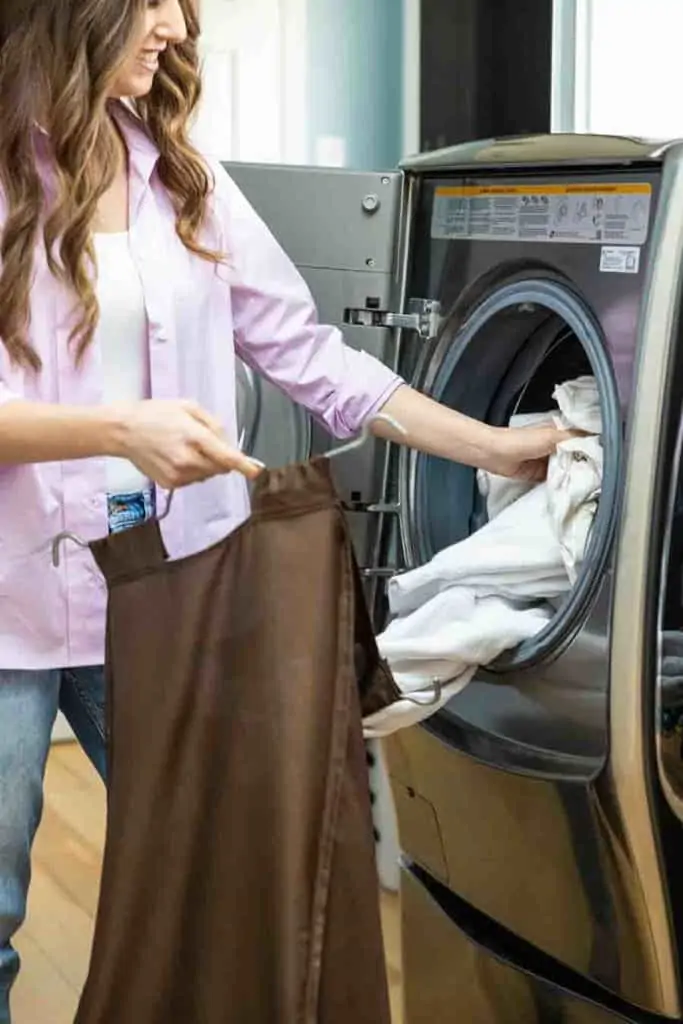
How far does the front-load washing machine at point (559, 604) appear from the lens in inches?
55.4

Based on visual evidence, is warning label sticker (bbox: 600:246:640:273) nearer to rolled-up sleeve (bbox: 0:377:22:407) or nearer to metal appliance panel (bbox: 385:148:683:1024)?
metal appliance panel (bbox: 385:148:683:1024)

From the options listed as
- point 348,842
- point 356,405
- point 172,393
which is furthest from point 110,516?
point 348,842

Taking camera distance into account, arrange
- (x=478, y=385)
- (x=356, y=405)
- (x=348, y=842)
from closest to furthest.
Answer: (x=348, y=842) → (x=356, y=405) → (x=478, y=385)

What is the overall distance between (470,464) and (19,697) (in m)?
0.54

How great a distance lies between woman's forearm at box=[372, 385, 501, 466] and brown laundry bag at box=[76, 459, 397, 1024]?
1.18 ft

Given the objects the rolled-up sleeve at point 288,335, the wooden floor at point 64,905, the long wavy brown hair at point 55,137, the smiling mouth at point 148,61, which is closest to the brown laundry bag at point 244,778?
the long wavy brown hair at point 55,137

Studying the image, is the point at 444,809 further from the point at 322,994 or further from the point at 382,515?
the point at 322,994

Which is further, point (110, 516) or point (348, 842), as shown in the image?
point (110, 516)

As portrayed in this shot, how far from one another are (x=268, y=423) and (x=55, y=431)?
1.95ft

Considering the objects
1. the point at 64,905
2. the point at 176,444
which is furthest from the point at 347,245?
the point at 64,905

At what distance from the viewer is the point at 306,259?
1864 millimetres

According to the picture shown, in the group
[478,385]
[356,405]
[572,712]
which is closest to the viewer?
[572,712]

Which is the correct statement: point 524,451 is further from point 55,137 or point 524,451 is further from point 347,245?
point 55,137

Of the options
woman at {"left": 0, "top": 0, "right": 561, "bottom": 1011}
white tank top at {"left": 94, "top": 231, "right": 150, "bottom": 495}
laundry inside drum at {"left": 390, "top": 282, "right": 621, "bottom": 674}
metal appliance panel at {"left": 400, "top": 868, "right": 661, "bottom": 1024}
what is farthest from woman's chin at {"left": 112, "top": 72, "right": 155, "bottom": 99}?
metal appliance panel at {"left": 400, "top": 868, "right": 661, "bottom": 1024}
